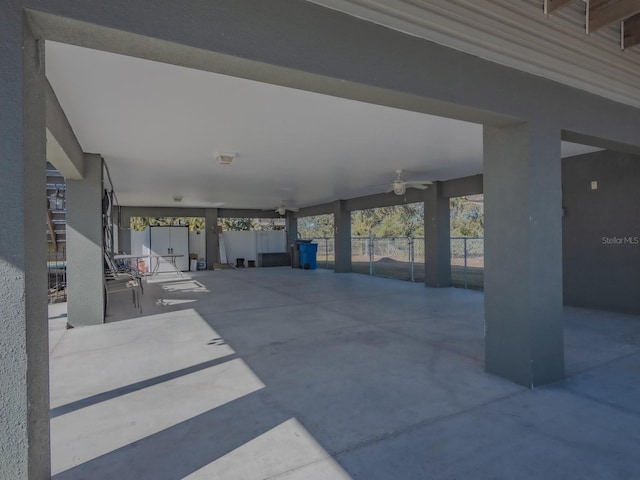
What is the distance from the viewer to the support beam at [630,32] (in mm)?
3064

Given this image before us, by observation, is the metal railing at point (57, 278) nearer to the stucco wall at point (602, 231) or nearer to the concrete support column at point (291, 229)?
the concrete support column at point (291, 229)

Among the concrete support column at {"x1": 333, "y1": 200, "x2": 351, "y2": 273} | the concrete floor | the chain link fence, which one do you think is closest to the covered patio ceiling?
the concrete floor

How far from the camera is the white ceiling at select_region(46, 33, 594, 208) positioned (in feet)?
9.96

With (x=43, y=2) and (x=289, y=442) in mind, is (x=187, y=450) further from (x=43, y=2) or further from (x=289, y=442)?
(x=43, y=2)

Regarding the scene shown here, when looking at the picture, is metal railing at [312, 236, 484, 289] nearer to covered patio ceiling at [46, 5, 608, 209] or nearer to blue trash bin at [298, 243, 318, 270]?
blue trash bin at [298, 243, 318, 270]

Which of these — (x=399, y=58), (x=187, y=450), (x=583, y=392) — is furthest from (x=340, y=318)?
(x=399, y=58)

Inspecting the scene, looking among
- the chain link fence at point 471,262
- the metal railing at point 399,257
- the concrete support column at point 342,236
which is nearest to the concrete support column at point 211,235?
the metal railing at point 399,257

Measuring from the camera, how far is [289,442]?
227 centimetres

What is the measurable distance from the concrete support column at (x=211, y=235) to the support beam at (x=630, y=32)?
14.0m

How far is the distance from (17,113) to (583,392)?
3968 mm

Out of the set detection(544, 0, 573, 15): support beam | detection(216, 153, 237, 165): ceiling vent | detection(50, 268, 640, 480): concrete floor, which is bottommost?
detection(50, 268, 640, 480): concrete floor

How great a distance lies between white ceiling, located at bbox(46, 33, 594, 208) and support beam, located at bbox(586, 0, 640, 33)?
151 centimetres

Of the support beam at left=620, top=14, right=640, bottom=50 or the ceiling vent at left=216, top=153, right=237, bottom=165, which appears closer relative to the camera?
the support beam at left=620, top=14, right=640, bottom=50

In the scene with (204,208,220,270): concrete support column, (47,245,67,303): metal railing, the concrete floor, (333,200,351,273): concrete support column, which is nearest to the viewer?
the concrete floor
